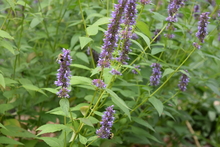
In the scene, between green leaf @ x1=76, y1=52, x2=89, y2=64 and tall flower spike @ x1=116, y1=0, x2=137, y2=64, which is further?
green leaf @ x1=76, y1=52, x2=89, y2=64

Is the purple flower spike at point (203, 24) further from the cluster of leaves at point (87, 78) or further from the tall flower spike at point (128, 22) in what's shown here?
the tall flower spike at point (128, 22)

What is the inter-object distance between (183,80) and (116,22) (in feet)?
4.80

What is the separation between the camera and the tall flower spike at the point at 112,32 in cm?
257

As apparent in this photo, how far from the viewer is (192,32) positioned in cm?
474

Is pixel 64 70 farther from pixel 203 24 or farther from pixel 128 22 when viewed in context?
pixel 203 24


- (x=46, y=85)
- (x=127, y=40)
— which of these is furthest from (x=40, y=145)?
(x=127, y=40)

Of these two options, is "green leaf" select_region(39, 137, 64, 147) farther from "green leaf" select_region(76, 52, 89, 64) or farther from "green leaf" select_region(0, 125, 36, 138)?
"green leaf" select_region(76, 52, 89, 64)

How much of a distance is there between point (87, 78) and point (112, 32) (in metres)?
0.48

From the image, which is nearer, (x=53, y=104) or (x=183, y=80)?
(x=183, y=80)

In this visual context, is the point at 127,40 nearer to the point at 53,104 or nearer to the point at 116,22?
the point at 116,22

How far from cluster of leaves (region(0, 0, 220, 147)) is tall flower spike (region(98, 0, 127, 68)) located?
149 mm

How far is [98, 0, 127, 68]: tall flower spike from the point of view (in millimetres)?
2566

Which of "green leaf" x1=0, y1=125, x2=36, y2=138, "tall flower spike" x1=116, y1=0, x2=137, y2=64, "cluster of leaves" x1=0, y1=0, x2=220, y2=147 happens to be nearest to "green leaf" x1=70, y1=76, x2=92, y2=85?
"cluster of leaves" x1=0, y1=0, x2=220, y2=147

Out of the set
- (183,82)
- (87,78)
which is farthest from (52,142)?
(183,82)
